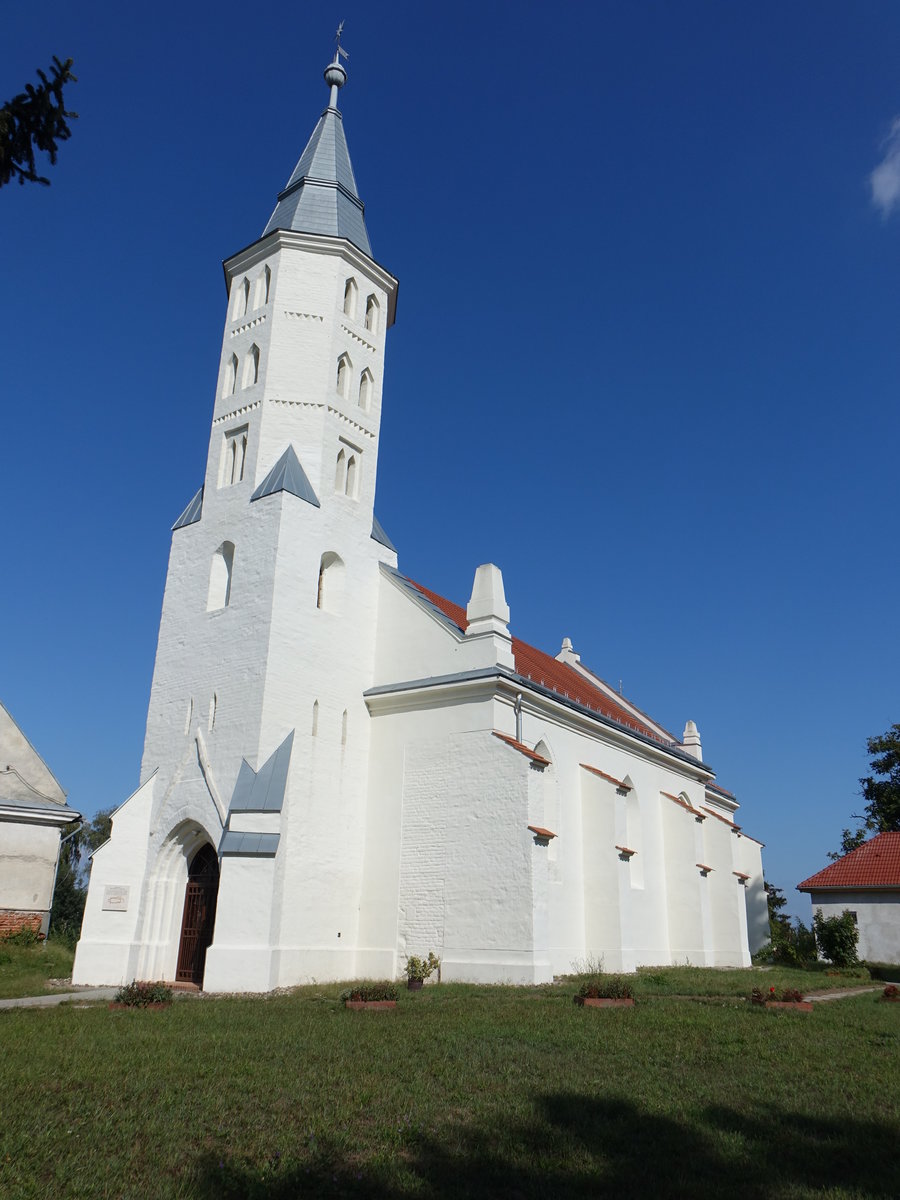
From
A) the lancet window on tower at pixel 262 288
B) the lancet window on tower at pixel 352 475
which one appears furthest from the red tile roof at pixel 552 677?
the lancet window on tower at pixel 262 288

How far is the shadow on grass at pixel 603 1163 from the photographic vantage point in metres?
5.49

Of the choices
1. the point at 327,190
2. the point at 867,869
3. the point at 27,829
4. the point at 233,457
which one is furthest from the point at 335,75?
the point at 867,869

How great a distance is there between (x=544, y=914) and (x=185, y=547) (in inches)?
507

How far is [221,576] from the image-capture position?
22734 mm

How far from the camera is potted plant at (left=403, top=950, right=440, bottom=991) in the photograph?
17.6 meters

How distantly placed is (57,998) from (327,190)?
876 inches

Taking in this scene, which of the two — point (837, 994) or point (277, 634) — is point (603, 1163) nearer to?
point (837, 994)

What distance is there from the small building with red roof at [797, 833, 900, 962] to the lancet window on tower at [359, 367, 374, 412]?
29.1m

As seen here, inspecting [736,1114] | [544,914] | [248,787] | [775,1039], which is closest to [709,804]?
[544,914]

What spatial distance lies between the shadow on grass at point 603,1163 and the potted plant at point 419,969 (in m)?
11.0

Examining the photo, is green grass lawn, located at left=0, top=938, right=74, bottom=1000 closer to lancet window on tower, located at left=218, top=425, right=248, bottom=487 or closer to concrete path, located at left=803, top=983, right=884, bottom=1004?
lancet window on tower, located at left=218, top=425, right=248, bottom=487

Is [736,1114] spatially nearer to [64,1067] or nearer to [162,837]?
[64,1067]

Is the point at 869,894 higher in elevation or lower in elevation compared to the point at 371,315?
lower

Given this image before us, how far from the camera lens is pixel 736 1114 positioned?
7238 millimetres
